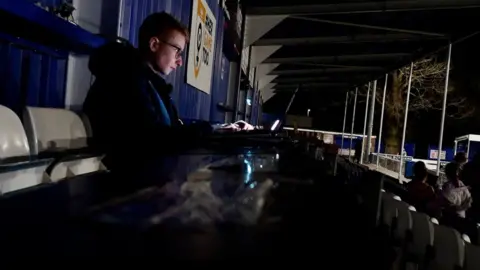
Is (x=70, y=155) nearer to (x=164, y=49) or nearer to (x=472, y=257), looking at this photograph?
(x=164, y=49)

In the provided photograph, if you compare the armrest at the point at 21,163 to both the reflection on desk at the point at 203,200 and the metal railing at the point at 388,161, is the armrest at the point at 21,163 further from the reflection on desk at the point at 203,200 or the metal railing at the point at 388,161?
the metal railing at the point at 388,161

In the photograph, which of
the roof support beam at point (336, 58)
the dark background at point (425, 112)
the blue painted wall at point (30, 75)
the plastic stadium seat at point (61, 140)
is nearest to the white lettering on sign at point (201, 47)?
the blue painted wall at point (30, 75)

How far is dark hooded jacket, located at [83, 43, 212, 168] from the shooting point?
1672 mm

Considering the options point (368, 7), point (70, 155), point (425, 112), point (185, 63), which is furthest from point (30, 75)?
point (425, 112)

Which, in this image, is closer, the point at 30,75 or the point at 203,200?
the point at 203,200

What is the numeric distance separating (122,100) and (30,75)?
0.70m

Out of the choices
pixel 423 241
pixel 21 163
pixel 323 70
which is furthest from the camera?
pixel 323 70

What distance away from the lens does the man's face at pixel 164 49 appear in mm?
1961

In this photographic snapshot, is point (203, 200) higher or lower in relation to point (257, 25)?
lower

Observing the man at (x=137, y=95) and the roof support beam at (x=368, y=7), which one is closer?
the man at (x=137, y=95)

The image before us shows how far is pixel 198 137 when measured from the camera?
158cm

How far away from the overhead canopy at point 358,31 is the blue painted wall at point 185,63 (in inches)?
65.5

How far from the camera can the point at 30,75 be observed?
2.24 m

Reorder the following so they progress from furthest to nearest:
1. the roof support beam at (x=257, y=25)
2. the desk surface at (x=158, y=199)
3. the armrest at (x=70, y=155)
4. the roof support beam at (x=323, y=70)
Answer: the roof support beam at (x=323, y=70) → the roof support beam at (x=257, y=25) → the armrest at (x=70, y=155) → the desk surface at (x=158, y=199)
